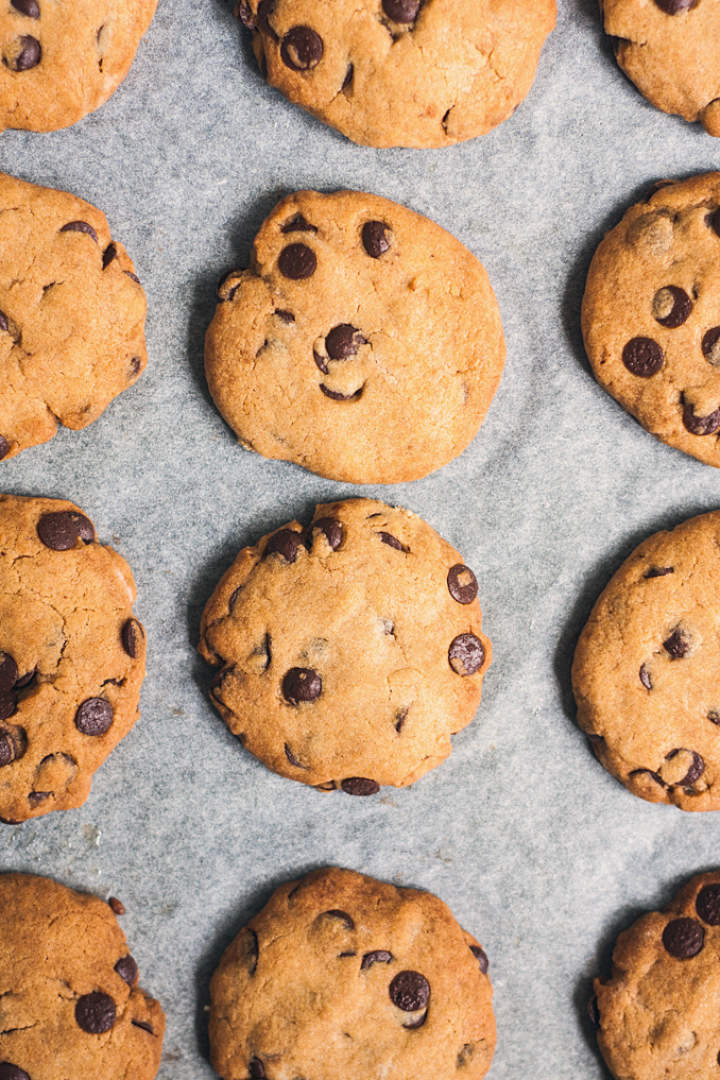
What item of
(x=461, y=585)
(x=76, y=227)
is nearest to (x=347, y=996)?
(x=461, y=585)

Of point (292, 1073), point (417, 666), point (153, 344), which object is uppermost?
point (153, 344)

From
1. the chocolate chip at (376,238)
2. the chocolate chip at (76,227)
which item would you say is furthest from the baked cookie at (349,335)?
the chocolate chip at (76,227)

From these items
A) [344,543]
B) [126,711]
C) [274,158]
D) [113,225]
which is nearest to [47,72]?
[113,225]

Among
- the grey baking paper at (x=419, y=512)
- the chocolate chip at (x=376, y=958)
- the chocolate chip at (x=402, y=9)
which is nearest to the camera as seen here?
the chocolate chip at (x=402, y=9)

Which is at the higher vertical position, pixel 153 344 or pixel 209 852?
pixel 153 344

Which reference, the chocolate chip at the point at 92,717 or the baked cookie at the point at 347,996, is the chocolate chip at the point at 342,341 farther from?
the baked cookie at the point at 347,996

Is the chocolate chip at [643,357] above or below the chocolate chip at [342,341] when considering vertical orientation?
above

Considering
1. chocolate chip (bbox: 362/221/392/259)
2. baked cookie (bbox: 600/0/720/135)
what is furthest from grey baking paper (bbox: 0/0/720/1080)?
chocolate chip (bbox: 362/221/392/259)

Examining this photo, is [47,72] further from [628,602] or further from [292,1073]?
[292,1073]

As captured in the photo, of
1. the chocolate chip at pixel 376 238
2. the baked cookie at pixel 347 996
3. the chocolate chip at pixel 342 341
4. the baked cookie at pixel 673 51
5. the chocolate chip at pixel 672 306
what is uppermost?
the baked cookie at pixel 673 51
